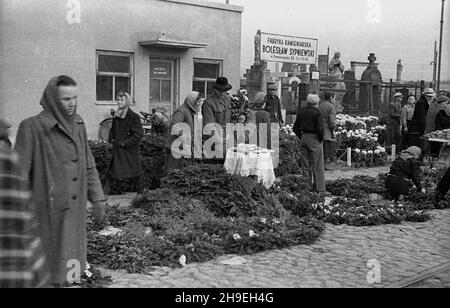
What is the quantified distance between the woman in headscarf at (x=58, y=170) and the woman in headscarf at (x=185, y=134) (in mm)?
4939

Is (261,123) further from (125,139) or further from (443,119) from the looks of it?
(443,119)

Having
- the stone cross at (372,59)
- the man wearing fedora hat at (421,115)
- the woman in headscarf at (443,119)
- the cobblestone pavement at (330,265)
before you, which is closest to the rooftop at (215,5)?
the man wearing fedora hat at (421,115)

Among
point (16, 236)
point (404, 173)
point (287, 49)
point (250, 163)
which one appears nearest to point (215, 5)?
point (287, 49)

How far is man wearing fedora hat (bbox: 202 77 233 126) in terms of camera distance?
414 inches

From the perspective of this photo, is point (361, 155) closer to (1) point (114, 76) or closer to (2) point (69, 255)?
(1) point (114, 76)

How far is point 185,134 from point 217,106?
1049mm

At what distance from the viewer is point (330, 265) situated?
6.95 m

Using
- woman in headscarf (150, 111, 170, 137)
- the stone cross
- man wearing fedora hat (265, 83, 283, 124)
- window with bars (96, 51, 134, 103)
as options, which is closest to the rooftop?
window with bars (96, 51, 134, 103)

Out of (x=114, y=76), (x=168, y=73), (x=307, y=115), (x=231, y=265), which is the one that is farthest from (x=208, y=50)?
(x=231, y=265)

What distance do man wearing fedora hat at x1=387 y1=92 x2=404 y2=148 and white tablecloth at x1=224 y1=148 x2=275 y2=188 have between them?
8313mm

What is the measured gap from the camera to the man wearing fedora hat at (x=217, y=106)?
10516 mm

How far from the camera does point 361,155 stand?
54.2 ft

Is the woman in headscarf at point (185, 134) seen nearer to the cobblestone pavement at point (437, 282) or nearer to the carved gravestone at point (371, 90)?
the cobblestone pavement at point (437, 282)

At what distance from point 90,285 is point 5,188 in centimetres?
159
